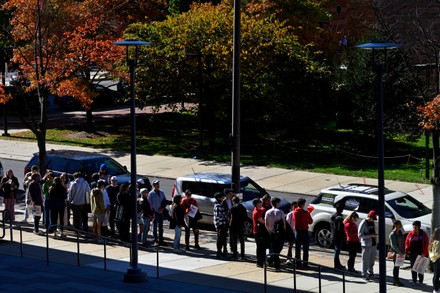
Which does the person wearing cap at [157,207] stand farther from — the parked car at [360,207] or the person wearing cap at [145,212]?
the parked car at [360,207]

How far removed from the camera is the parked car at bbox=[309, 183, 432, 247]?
72.6 feet

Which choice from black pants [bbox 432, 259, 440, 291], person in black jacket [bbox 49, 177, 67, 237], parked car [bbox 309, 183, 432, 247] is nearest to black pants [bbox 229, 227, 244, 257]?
parked car [bbox 309, 183, 432, 247]

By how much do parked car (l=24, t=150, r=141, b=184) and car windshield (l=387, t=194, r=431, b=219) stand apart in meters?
8.53

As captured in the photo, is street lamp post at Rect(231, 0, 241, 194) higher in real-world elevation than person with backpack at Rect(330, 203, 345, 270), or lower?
higher

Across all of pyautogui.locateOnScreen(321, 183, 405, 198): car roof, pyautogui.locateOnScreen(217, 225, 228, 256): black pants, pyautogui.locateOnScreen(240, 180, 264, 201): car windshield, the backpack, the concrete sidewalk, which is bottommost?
the concrete sidewalk

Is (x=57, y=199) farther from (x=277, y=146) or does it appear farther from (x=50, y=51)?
(x=277, y=146)

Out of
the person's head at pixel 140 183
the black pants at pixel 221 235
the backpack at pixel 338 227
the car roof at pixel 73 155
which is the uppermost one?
the car roof at pixel 73 155

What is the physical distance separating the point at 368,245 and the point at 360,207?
3.18 m

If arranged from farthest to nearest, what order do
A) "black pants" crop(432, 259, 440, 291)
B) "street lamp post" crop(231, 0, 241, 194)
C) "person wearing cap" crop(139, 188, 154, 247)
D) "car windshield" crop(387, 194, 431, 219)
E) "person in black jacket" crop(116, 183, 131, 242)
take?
"street lamp post" crop(231, 0, 241, 194) → "car windshield" crop(387, 194, 431, 219) → "person wearing cap" crop(139, 188, 154, 247) → "person in black jacket" crop(116, 183, 131, 242) → "black pants" crop(432, 259, 440, 291)

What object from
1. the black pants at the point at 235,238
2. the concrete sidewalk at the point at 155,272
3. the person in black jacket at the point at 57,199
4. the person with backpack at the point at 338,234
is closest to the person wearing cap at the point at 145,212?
the concrete sidewalk at the point at 155,272

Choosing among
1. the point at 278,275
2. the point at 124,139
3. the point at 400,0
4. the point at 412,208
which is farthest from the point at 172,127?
the point at 278,275

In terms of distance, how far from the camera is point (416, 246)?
1892 centimetres

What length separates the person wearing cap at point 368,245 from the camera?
19.1 meters

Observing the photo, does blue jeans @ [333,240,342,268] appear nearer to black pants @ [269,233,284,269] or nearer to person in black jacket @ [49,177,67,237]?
black pants @ [269,233,284,269]
